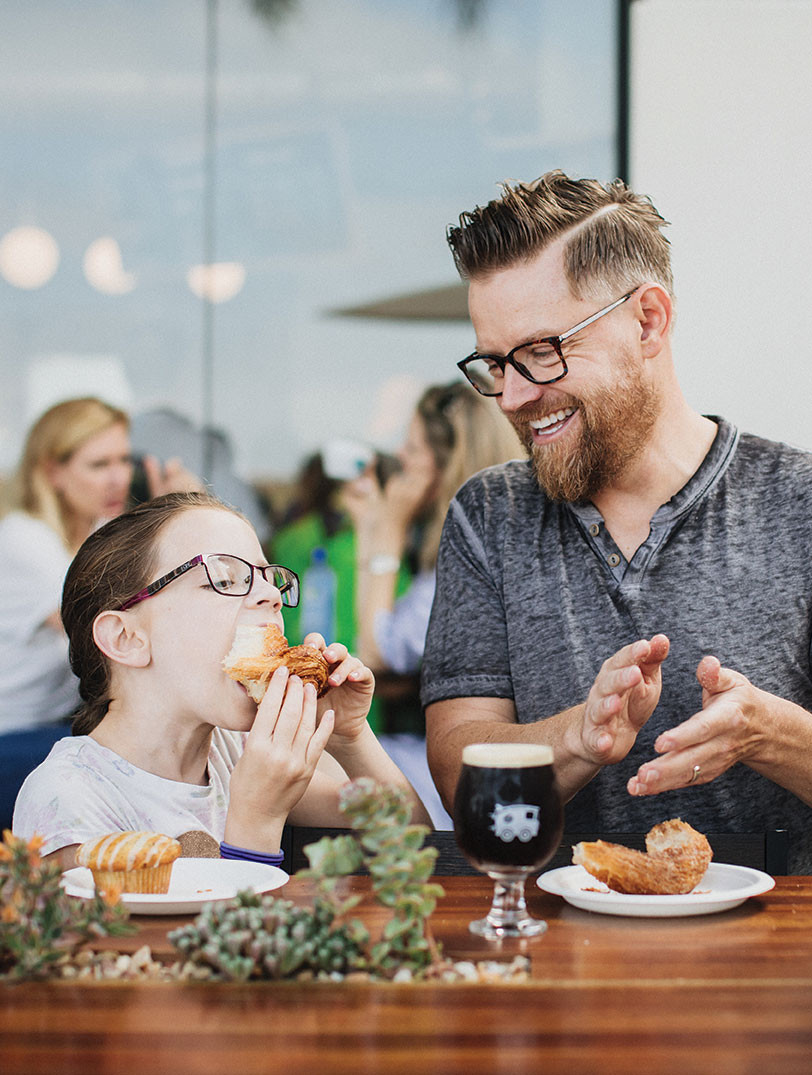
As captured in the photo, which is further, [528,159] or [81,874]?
[528,159]

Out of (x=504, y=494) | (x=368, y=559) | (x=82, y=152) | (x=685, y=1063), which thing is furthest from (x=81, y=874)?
(x=82, y=152)

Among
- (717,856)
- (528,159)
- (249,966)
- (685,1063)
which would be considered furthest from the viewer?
(528,159)

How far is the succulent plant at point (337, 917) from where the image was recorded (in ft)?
3.37

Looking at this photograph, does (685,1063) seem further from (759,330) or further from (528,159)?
(528,159)

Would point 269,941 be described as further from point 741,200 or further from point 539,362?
point 741,200

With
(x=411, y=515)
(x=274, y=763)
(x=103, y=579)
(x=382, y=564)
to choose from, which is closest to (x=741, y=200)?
(x=411, y=515)

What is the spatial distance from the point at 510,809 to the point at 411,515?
111 inches

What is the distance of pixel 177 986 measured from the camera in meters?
1.03

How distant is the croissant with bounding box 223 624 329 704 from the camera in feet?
5.57

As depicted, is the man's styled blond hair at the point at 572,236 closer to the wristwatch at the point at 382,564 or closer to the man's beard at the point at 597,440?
the man's beard at the point at 597,440

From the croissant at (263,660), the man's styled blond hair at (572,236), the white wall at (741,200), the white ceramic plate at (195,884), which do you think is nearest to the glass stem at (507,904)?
the white ceramic plate at (195,884)

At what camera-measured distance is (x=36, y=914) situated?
1027 mm

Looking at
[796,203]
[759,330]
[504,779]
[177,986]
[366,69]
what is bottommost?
[177,986]

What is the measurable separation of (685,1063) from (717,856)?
74cm
